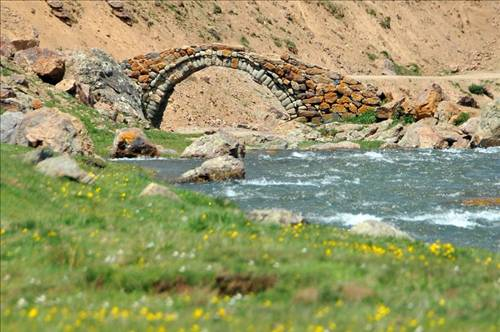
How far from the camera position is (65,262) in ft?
33.6

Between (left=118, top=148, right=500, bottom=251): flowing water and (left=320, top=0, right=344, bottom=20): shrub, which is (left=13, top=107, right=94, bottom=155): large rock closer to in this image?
(left=118, top=148, right=500, bottom=251): flowing water

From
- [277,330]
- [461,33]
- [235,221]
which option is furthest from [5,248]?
[461,33]

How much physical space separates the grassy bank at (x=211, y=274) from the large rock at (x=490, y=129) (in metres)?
33.0

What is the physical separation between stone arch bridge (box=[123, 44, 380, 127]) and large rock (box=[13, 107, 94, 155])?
27.6 meters

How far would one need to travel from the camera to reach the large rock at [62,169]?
602 inches

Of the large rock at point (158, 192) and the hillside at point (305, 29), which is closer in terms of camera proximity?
the large rock at point (158, 192)

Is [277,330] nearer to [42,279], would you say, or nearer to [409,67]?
[42,279]

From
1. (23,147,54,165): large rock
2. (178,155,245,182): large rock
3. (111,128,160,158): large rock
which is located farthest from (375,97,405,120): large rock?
(23,147,54,165): large rock

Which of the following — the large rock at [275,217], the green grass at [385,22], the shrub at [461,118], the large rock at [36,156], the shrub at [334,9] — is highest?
the shrub at [334,9]

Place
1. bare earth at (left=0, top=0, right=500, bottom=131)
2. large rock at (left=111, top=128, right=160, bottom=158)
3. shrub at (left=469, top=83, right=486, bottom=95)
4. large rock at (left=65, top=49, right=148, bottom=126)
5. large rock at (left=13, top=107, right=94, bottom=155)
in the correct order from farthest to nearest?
1. shrub at (left=469, top=83, right=486, bottom=95)
2. bare earth at (left=0, top=0, right=500, bottom=131)
3. large rock at (left=65, top=49, right=148, bottom=126)
4. large rock at (left=111, top=128, right=160, bottom=158)
5. large rock at (left=13, top=107, right=94, bottom=155)

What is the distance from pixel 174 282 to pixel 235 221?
3464 mm

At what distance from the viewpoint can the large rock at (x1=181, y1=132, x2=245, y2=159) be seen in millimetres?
35344

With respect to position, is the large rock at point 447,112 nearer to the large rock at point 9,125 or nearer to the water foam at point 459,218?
the water foam at point 459,218

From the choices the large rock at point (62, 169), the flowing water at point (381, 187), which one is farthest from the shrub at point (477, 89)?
the large rock at point (62, 169)
